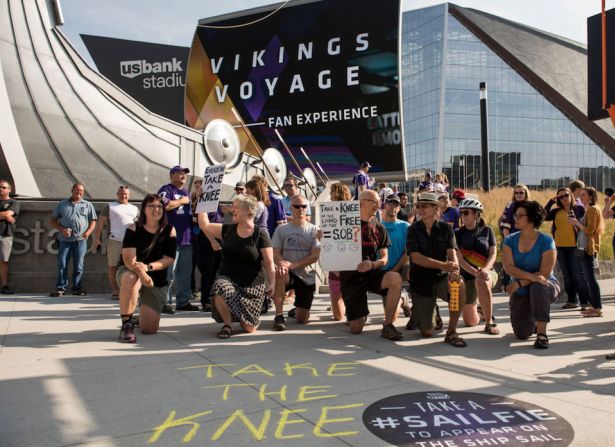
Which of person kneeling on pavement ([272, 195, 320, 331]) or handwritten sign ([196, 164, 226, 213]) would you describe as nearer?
handwritten sign ([196, 164, 226, 213])

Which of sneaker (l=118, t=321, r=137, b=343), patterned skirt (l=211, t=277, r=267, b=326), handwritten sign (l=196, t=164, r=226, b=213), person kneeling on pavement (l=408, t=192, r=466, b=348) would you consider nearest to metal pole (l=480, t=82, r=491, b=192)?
person kneeling on pavement (l=408, t=192, r=466, b=348)

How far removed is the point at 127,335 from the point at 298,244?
7.07 ft

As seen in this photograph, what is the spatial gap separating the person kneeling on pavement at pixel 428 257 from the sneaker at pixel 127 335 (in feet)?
9.41

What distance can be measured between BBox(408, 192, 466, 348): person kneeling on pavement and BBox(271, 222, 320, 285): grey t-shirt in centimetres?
127

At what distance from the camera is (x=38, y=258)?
8.78 metres

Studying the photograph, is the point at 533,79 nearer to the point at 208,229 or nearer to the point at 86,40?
the point at 86,40

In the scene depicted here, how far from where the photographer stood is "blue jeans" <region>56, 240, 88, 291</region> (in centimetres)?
823

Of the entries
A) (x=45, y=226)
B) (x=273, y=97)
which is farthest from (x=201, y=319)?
(x=273, y=97)

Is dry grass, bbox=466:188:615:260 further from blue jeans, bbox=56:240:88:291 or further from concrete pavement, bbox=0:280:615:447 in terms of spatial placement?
blue jeans, bbox=56:240:88:291

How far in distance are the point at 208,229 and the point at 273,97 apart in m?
24.1

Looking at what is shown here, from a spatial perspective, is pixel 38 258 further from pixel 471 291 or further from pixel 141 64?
pixel 141 64

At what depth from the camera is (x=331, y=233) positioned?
5.55 meters

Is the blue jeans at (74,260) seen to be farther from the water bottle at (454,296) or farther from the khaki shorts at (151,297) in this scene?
the water bottle at (454,296)

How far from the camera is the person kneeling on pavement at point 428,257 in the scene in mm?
5254
